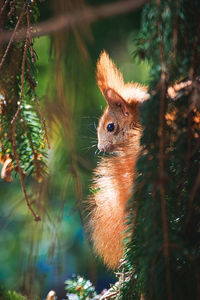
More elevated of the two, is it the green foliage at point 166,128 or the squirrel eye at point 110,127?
the squirrel eye at point 110,127

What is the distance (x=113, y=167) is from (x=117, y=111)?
31 centimetres

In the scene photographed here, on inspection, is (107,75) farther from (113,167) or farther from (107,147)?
(113,167)

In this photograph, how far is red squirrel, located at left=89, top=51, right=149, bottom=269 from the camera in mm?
512

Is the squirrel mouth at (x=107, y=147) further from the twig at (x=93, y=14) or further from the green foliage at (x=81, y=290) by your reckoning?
the twig at (x=93, y=14)

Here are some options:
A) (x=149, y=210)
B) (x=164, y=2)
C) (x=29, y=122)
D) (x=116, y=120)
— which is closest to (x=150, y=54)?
(x=164, y=2)

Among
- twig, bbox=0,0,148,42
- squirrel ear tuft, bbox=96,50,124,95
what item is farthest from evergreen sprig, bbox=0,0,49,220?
squirrel ear tuft, bbox=96,50,124,95

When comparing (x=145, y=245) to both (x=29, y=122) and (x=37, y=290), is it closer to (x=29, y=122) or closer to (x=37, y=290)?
(x=37, y=290)

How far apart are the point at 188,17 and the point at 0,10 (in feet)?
0.81

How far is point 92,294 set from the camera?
2.26 feet

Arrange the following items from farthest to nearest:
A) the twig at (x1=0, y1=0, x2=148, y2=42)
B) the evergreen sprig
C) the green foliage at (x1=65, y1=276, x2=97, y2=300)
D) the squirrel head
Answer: the squirrel head
the green foliage at (x1=65, y1=276, x2=97, y2=300)
the evergreen sprig
the twig at (x1=0, y1=0, x2=148, y2=42)

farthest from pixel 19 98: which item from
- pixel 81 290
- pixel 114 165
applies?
pixel 81 290

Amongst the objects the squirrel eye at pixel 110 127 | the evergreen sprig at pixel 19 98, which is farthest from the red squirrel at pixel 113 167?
the evergreen sprig at pixel 19 98

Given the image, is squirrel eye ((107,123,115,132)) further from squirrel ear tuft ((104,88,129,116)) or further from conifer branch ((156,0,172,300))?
conifer branch ((156,0,172,300))

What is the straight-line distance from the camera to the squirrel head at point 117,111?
792mm
